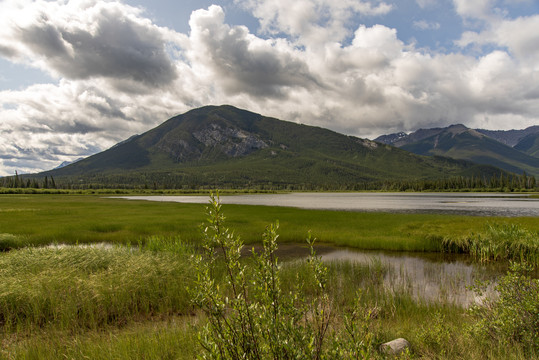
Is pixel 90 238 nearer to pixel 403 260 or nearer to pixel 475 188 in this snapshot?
pixel 403 260

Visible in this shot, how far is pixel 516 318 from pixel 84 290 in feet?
49.0

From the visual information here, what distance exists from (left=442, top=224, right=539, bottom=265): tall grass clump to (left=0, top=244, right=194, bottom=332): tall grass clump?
22904 mm

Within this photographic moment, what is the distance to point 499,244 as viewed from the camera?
71.6ft

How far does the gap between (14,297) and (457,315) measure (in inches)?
692

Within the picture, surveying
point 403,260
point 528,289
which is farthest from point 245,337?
point 403,260

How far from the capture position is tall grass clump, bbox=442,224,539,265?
2100cm

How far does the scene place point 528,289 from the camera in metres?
7.97

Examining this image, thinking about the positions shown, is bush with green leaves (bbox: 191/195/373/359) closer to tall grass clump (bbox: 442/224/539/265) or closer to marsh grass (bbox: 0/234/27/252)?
tall grass clump (bbox: 442/224/539/265)

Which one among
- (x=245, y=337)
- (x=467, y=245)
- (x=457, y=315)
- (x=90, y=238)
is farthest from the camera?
(x=90, y=238)

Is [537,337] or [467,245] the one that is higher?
[537,337]

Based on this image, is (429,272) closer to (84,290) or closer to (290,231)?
(290,231)

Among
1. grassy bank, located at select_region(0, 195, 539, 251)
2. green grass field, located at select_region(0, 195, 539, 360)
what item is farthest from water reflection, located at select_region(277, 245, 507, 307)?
grassy bank, located at select_region(0, 195, 539, 251)

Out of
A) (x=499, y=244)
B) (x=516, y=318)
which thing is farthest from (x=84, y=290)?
(x=499, y=244)

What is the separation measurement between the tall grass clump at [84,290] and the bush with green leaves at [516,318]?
10.7 metres
